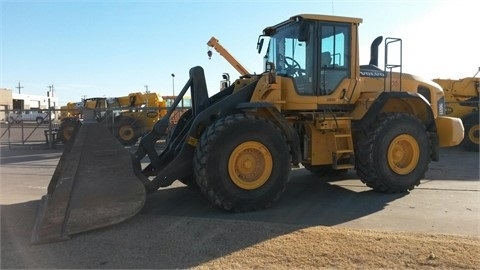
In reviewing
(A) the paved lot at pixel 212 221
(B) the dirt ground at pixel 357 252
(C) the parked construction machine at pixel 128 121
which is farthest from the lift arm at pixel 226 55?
(B) the dirt ground at pixel 357 252

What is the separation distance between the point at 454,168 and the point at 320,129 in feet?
18.1

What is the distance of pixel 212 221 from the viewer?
6.12 metres

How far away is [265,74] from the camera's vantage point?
7.58 meters

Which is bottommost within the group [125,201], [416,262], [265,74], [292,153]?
[416,262]

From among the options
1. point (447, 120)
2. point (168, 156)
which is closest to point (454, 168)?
point (447, 120)

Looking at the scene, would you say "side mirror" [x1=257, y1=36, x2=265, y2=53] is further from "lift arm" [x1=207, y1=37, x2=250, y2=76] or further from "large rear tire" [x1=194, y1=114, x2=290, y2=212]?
"lift arm" [x1=207, y1=37, x2=250, y2=76]

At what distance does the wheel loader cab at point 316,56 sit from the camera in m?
7.83

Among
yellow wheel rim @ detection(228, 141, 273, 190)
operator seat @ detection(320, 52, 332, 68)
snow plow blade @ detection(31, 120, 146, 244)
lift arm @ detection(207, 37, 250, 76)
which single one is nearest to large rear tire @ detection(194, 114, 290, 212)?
yellow wheel rim @ detection(228, 141, 273, 190)

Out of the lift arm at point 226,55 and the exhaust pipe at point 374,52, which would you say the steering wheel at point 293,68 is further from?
the lift arm at point 226,55

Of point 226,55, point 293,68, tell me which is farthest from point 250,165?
point 226,55

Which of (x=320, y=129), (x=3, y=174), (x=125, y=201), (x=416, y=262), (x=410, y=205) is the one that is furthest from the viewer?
(x=3, y=174)

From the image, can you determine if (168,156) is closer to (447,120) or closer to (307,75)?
(307,75)

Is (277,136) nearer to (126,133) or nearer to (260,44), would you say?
(260,44)

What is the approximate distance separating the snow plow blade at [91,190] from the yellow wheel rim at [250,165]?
1.38 meters
